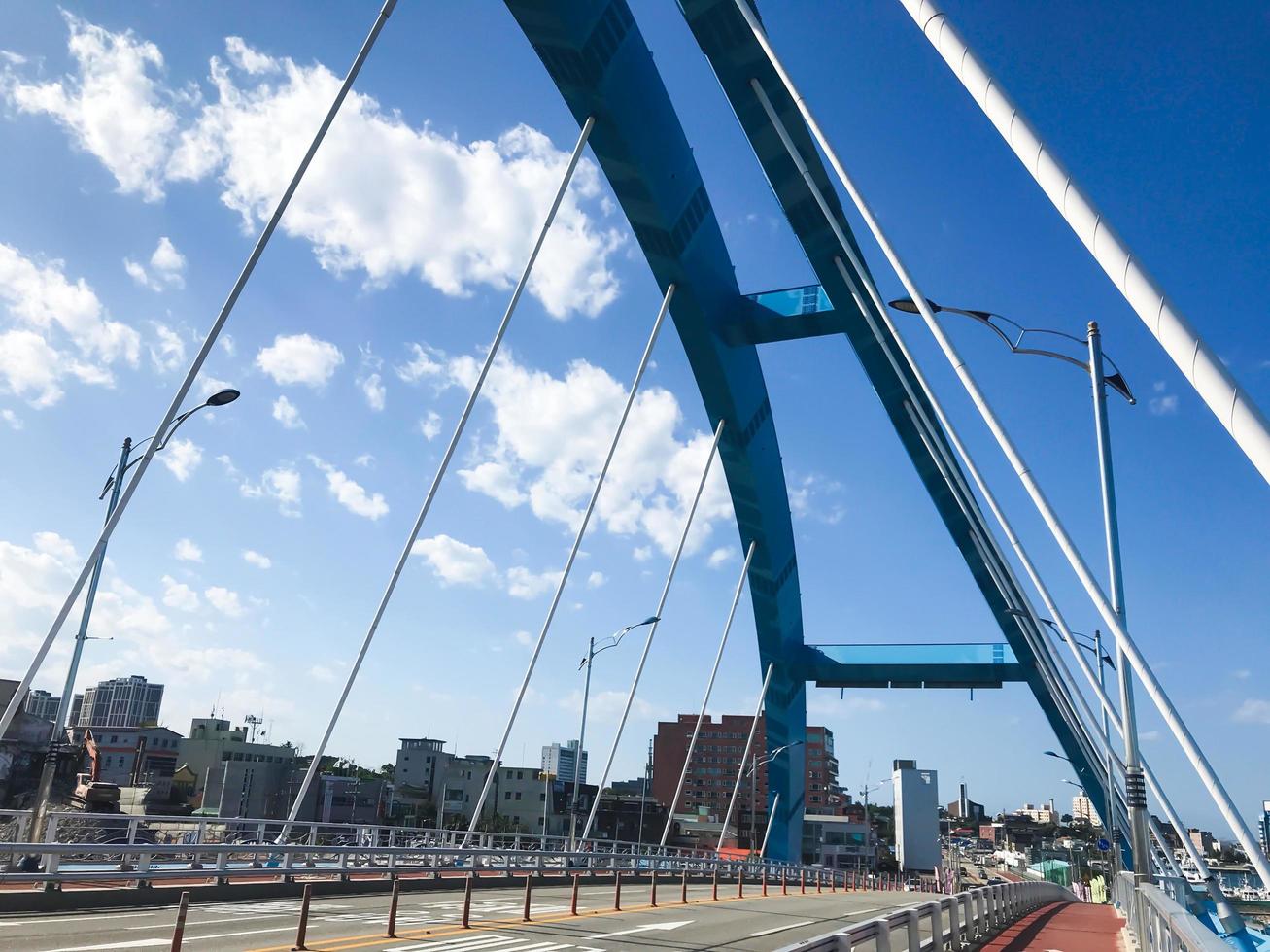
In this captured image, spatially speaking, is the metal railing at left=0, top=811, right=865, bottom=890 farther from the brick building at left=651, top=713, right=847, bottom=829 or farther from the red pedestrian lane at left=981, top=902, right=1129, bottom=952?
the brick building at left=651, top=713, right=847, bottom=829

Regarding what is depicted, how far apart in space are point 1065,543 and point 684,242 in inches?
633

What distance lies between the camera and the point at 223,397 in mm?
18188

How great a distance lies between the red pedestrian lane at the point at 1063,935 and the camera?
15.4m

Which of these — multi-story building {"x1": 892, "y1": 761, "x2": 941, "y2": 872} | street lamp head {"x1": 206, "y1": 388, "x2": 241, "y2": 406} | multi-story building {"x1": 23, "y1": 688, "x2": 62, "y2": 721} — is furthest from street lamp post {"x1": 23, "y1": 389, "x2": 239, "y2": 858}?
multi-story building {"x1": 23, "y1": 688, "x2": 62, "y2": 721}

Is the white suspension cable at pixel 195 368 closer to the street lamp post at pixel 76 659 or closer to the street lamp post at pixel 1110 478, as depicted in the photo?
the street lamp post at pixel 76 659

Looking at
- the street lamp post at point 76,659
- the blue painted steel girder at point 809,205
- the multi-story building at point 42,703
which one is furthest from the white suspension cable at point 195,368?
the multi-story building at point 42,703

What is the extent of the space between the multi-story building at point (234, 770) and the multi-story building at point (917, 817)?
166 feet

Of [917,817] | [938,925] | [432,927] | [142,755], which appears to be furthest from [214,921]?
[917,817]

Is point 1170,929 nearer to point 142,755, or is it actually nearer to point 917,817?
point 917,817

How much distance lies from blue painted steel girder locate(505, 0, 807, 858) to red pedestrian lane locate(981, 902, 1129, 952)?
16.2m

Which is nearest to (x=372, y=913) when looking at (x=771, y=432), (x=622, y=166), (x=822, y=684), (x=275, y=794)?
(x=622, y=166)

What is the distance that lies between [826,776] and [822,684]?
101 m

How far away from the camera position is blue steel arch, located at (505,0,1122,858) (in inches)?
814

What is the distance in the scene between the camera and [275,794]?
277ft
